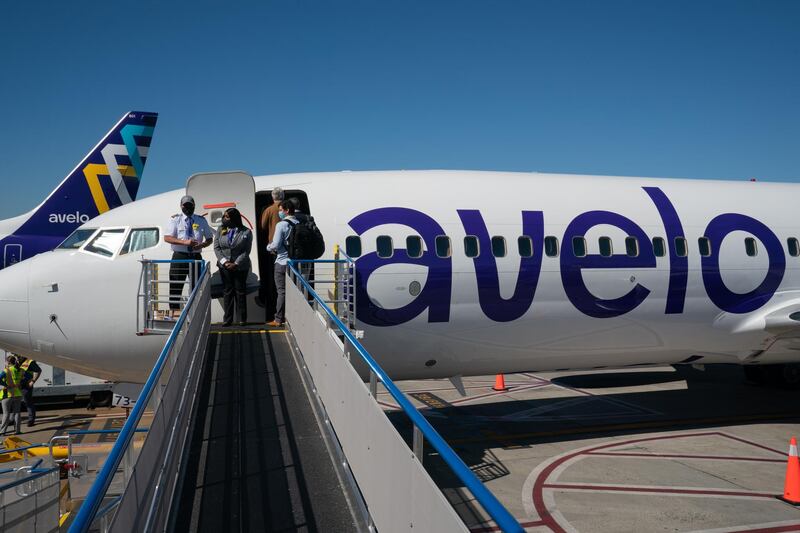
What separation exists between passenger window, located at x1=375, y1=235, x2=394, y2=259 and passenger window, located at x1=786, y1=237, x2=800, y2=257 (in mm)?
8827

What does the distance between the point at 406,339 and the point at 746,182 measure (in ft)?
30.3

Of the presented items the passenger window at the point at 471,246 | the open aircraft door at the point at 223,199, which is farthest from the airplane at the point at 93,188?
the passenger window at the point at 471,246

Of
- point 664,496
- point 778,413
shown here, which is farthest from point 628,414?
point 664,496

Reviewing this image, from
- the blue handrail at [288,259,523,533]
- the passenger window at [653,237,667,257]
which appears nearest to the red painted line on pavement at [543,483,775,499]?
the passenger window at [653,237,667,257]

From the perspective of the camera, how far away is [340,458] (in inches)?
223

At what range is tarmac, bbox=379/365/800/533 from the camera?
389 inches

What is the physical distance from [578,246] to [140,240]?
768 centimetres

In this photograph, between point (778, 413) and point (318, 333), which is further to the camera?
point (778, 413)

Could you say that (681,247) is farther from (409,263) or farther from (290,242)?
(290,242)

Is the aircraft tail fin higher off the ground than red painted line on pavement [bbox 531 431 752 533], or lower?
higher

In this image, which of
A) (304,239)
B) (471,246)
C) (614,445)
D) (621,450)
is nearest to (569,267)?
(471,246)

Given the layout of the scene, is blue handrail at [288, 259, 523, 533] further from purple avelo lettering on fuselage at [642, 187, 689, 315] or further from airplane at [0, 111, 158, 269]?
airplane at [0, 111, 158, 269]

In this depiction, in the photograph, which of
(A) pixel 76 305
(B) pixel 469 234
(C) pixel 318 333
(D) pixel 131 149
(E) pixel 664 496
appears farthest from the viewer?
(D) pixel 131 149

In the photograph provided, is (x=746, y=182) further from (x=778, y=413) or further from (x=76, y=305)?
(x=76, y=305)
